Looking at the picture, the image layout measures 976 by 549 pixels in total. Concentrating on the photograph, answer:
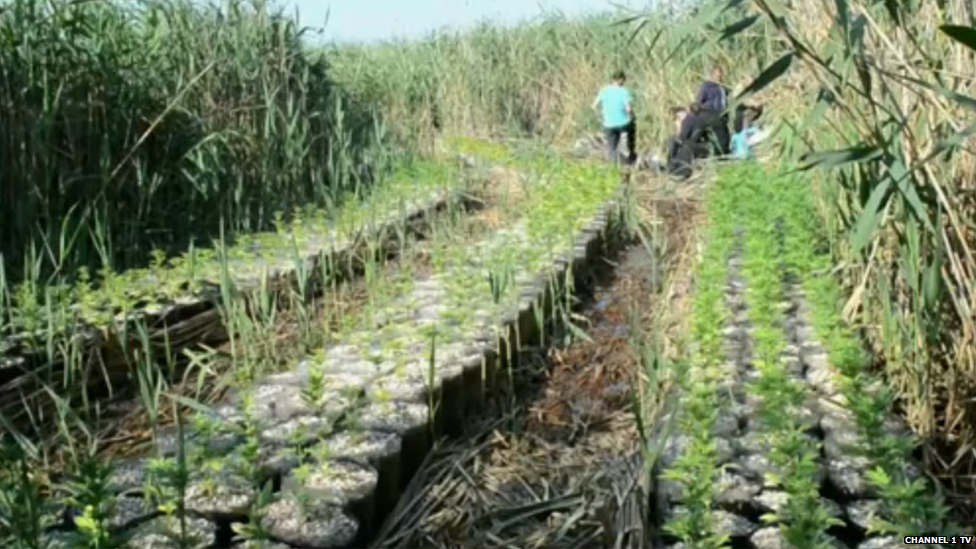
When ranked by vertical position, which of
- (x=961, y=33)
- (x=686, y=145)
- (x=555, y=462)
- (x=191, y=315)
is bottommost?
(x=555, y=462)

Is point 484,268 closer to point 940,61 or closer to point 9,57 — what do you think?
point 9,57

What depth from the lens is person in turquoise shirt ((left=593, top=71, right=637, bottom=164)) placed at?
36.3 ft

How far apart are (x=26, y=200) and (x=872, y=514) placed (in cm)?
347

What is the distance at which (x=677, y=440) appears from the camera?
2930 mm

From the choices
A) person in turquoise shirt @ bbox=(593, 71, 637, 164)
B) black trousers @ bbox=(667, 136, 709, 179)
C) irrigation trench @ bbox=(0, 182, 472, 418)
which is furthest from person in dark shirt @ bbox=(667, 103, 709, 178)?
irrigation trench @ bbox=(0, 182, 472, 418)

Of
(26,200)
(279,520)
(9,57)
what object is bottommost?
(279,520)

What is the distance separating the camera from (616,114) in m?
11.1

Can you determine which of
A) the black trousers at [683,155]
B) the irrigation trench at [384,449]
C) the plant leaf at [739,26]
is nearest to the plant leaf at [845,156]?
the plant leaf at [739,26]

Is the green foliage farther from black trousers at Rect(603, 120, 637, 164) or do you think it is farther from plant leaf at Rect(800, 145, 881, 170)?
black trousers at Rect(603, 120, 637, 164)

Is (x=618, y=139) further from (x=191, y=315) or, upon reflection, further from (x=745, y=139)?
(x=191, y=315)

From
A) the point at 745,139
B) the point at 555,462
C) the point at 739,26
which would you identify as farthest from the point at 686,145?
the point at 739,26

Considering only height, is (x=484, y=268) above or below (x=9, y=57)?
below

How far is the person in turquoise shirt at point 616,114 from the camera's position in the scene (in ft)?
36.3

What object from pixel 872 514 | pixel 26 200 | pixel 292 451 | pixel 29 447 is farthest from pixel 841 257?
pixel 26 200
